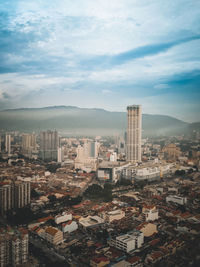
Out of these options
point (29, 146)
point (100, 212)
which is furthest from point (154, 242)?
point (29, 146)

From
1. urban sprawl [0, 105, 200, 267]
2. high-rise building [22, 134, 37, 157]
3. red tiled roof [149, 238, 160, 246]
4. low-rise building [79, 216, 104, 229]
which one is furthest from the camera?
high-rise building [22, 134, 37, 157]

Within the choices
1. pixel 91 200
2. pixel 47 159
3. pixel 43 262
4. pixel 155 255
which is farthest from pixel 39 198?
pixel 47 159

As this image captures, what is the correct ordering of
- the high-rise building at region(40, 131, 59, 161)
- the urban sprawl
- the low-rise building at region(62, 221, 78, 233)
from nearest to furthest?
the urban sprawl < the low-rise building at region(62, 221, 78, 233) < the high-rise building at region(40, 131, 59, 161)

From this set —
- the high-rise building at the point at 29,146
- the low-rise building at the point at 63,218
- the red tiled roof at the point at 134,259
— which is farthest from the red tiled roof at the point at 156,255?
the high-rise building at the point at 29,146

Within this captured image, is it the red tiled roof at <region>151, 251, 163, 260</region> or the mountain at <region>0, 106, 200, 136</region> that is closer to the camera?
the red tiled roof at <region>151, 251, 163, 260</region>

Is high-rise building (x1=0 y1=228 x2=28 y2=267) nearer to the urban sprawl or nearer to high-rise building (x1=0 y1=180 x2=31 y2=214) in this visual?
the urban sprawl

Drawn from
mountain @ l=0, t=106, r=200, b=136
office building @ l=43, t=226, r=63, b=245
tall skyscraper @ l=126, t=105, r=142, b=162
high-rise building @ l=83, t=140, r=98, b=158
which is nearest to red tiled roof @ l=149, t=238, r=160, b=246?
office building @ l=43, t=226, r=63, b=245

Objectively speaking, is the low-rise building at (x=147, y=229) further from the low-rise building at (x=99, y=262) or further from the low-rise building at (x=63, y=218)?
the low-rise building at (x=63, y=218)
